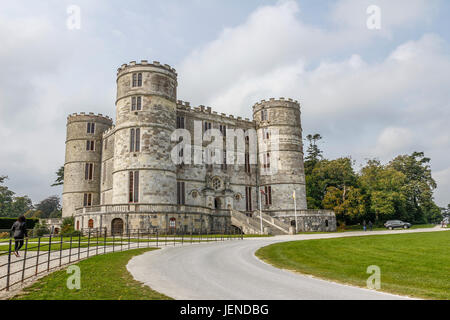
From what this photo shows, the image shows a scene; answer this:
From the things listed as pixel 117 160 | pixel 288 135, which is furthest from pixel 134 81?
pixel 288 135

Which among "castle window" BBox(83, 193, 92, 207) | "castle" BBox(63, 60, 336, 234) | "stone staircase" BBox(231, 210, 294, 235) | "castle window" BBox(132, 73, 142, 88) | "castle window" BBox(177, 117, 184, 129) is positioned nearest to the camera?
"castle" BBox(63, 60, 336, 234)

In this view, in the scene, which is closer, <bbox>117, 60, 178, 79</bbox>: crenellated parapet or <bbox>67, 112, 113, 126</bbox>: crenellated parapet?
<bbox>117, 60, 178, 79</bbox>: crenellated parapet

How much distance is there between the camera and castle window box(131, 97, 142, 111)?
37812 millimetres

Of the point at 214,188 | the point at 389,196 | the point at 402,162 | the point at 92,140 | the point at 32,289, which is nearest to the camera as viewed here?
the point at 32,289

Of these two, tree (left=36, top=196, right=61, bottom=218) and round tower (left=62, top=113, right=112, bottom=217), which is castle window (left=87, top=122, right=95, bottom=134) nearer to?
round tower (left=62, top=113, right=112, bottom=217)

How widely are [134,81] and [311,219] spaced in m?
27.9

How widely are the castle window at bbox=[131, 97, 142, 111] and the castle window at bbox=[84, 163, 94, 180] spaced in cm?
1379

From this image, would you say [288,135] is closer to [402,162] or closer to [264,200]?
[264,200]

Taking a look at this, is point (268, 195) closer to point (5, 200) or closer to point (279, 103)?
point (279, 103)

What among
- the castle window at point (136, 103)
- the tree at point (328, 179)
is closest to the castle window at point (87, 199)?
the castle window at point (136, 103)

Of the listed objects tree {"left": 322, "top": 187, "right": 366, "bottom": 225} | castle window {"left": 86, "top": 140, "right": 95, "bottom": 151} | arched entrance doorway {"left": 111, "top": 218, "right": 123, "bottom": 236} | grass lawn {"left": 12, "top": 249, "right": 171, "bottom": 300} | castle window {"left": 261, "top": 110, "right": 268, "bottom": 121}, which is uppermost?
castle window {"left": 261, "top": 110, "right": 268, "bottom": 121}

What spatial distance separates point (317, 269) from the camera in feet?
41.5

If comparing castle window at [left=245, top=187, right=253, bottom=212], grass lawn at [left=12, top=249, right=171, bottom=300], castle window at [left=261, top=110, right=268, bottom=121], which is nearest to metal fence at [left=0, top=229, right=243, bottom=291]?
grass lawn at [left=12, top=249, right=171, bottom=300]

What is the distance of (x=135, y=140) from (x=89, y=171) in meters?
13.5
